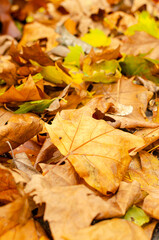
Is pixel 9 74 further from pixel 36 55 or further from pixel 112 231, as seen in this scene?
pixel 112 231

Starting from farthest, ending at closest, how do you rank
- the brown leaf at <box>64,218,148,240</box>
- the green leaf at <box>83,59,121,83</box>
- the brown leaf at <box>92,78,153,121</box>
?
the green leaf at <box>83,59,121,83</box> → the brown leaf at <box>92,78,153,121</box> → the brown leaf at <box>64,218,148,240</box>

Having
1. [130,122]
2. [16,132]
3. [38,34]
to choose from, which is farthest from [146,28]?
[16,132]

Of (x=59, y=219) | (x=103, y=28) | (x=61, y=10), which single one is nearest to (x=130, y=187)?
(x=59, y=219)

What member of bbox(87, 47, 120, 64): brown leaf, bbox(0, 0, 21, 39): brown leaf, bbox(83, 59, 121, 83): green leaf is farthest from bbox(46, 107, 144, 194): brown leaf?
bbox(0, 0, 21, 39): brown leaf

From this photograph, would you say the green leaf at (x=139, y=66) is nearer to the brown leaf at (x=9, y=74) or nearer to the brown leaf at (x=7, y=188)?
the brown leaf at (x=9, y=74)

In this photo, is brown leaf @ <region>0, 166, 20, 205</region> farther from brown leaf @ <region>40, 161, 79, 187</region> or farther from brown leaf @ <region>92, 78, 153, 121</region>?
brown leaf @ <region>92, 78, 153, 121</region>
